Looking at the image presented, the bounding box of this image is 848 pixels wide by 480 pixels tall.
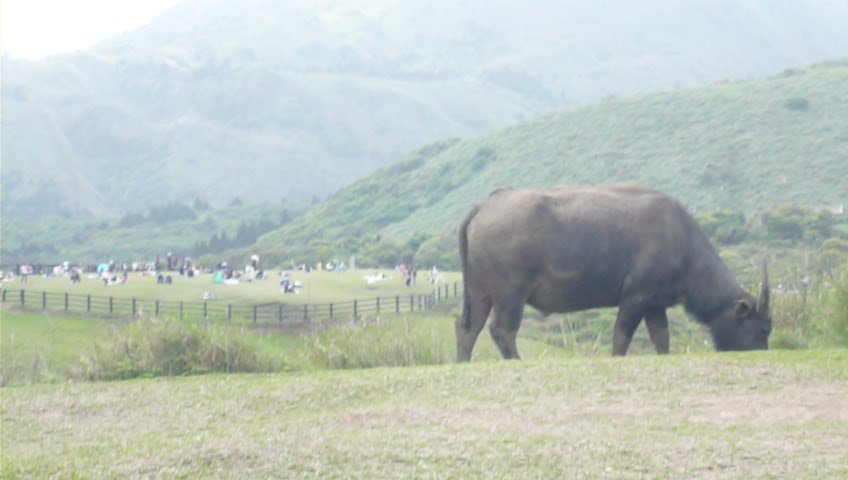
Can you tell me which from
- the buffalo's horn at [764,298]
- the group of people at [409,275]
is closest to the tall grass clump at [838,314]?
the buffalo's horn at [764,298]

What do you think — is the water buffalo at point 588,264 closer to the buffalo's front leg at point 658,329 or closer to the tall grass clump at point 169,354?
the buffalo's front leg at point 658,329

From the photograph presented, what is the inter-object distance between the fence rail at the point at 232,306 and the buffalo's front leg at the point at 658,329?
19.3 m

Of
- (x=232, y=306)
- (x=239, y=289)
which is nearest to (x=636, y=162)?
(x=239, y=289)

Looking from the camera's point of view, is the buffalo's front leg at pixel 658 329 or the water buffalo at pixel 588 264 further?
the buffalo's front leg at pixel 658 329

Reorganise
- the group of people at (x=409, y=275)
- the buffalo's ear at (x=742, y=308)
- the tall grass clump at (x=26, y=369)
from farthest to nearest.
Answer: the group of people at (x=409, y=275) → the buffalo's ear at (x=742, y=308) → the tall grass clump at (x=26, y=369)

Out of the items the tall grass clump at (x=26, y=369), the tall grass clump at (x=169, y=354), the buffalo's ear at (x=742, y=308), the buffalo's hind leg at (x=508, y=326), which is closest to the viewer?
the tall grass clump at (x=169, y=354)

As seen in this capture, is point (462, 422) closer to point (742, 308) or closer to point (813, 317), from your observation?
point (742, 308)

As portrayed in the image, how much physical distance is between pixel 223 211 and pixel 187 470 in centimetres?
12664

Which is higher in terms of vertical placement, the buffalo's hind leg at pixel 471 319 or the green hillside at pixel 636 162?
the green hillside at pixel 636 162

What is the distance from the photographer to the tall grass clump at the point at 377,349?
49.5 ft

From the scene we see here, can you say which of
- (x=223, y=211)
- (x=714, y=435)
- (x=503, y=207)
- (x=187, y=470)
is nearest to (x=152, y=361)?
(x=503, y=207)

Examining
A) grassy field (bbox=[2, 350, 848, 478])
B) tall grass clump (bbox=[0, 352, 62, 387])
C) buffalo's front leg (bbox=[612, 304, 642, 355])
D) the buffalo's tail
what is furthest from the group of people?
grassy field (bbox=[2, 350, 848, 478])

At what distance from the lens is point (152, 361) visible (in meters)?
14.3

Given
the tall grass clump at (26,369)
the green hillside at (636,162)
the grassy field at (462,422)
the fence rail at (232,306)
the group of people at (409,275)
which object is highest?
the green hillside at (636,162)
